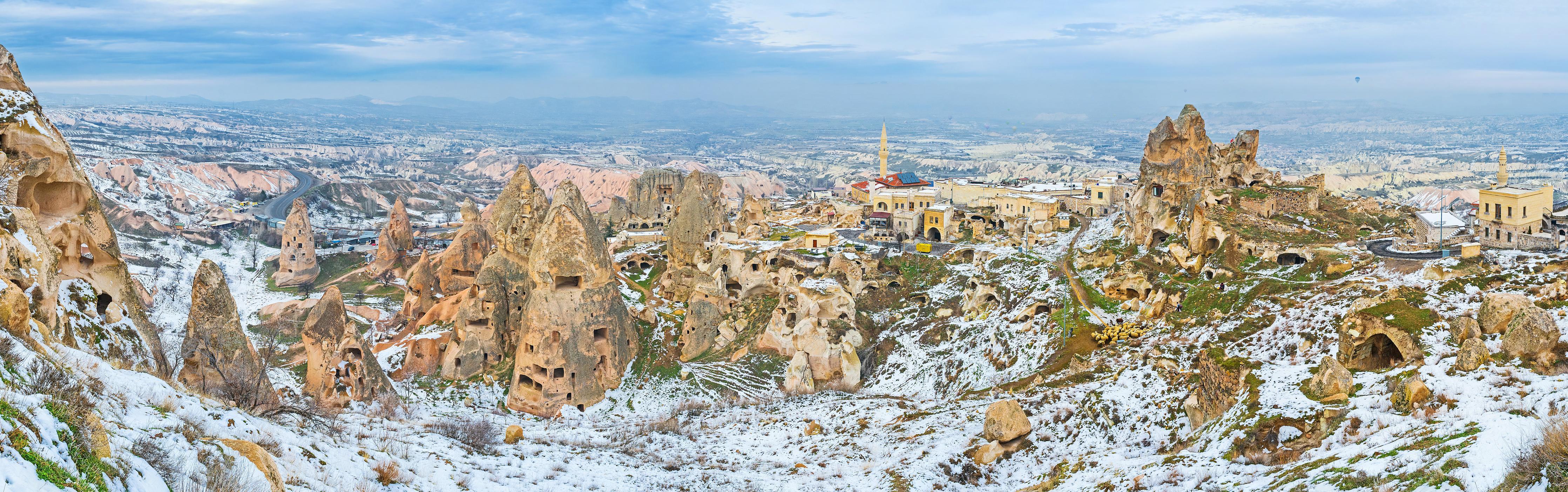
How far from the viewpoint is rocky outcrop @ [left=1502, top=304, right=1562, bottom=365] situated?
2230 centimetres

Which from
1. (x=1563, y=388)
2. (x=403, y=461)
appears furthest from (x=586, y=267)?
(x=1563, y=388)

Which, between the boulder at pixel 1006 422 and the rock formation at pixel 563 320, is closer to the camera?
the boulder at pixel 1006 422

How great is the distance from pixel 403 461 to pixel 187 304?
7130 cm

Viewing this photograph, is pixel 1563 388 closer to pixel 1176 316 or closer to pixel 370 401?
pixel 1176 316

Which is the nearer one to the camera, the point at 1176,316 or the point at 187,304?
the point at 1176,316

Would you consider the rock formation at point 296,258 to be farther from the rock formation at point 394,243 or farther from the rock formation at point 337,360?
the rock formation at point 337,360

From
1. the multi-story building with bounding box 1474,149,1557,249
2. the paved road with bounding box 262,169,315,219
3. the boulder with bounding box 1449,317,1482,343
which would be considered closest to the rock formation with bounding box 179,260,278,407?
the boulder with bounding box 1449,317,1482,343

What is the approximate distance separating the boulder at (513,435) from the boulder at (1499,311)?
88.9ft

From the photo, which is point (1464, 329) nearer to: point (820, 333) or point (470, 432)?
point (470, 432)

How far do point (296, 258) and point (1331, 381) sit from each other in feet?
291

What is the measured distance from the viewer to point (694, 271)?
6512 cm

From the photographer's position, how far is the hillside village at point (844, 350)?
→ 1688cm

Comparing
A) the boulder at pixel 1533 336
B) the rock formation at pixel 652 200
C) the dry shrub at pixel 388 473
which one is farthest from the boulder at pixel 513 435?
the rock formation at pixel 652 200

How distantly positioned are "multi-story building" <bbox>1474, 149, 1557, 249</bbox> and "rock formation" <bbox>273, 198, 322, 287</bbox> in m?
89.4
